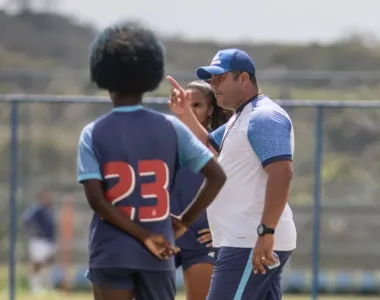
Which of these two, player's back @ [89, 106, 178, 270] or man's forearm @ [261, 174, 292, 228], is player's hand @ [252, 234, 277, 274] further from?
player's back @ [89, 106, 178, 270]

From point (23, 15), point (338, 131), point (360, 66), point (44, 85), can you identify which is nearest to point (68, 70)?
point (23, 15)

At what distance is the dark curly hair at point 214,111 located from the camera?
7234 mm

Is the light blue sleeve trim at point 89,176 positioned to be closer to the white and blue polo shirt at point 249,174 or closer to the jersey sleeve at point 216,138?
the white and blue polo shirt at point 249,174

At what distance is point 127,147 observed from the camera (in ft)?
15.8

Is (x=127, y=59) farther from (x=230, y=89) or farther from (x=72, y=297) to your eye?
(x=72, y=297)

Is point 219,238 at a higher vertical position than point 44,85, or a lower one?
higher

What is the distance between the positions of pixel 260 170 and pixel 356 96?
12.8m

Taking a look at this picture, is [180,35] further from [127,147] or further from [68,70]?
[127,147]

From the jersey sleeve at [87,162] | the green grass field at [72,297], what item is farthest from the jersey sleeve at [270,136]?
the green grass field at [72,297]

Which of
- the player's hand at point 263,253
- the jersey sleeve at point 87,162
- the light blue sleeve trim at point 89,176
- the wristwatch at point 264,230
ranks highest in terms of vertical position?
the jersey sleeve at point 87,162

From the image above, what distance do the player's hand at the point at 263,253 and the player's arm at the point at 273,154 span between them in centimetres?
8

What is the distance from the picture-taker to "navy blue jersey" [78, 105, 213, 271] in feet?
15.8

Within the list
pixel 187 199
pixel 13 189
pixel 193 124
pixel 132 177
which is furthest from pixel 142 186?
pixel 13 189

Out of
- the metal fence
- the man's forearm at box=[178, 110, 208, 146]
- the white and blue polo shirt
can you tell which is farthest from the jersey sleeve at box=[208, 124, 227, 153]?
the metal fence
